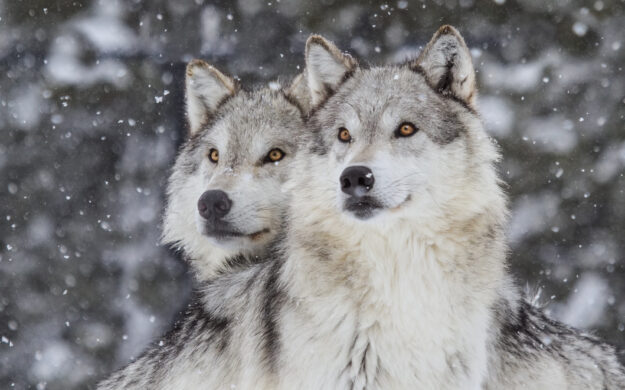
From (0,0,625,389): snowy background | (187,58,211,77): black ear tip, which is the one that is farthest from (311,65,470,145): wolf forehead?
A: (0,0,625,389): snowy background

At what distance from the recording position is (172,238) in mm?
5910

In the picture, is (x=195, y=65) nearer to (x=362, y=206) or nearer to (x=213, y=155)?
(x=213, y=155)

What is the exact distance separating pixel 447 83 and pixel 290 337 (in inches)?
70.4

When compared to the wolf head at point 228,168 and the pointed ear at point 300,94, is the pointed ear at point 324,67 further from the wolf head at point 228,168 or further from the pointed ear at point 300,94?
the pointed ear at point 300,94

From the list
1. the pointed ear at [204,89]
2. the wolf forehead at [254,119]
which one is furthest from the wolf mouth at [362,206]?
the pointed ear at [204,89]

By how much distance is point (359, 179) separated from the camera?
159 inches

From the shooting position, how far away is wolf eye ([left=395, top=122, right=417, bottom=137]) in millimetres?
4398

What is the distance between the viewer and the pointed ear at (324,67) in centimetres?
485

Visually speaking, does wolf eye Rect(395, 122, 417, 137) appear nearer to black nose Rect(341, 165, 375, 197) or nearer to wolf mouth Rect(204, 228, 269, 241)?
→ black nose Rect(341, 165, 375, 197)

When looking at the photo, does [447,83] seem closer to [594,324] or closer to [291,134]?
[291,134]

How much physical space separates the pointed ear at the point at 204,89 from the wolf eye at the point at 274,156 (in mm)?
794

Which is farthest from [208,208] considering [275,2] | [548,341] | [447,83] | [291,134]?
[275,2]

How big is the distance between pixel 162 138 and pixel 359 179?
728cm

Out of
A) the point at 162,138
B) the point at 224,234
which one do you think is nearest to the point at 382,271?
the point at 224,234
